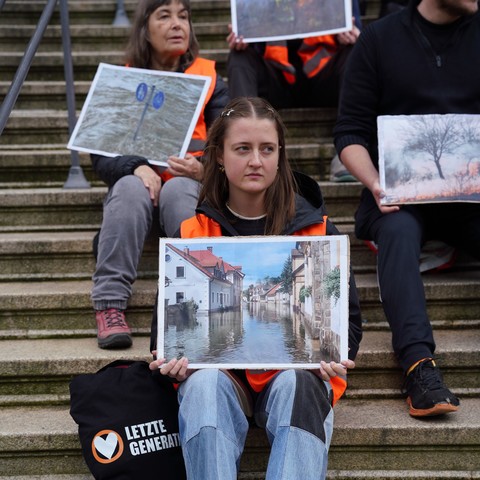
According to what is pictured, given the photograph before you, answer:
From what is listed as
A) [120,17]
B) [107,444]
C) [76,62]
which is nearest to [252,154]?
[107,444]

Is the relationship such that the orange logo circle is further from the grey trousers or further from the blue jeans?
the grey trousers

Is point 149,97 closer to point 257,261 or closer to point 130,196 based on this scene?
point 130,196

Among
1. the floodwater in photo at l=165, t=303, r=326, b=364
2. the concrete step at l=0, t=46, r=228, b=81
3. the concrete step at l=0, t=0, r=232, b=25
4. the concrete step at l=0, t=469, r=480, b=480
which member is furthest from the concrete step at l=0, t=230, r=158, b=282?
the concrete step at l=0, t=0, r=232, b=25

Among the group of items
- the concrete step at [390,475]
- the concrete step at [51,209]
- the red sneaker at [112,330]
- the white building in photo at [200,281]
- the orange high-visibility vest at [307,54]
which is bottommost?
the concrete step at [390,475]

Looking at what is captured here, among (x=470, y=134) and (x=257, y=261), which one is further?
(x=470, y=134)

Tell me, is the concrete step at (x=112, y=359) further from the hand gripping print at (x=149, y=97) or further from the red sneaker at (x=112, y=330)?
the hand gripping print at (x=149, y=97)

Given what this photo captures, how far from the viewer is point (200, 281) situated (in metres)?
2.61

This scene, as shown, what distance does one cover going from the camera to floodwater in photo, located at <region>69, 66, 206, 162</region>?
3666mm

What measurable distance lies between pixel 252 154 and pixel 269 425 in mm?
801

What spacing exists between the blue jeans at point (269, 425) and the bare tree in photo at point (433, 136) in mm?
1108

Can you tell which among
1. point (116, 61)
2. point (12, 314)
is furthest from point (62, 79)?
point (12, 314)

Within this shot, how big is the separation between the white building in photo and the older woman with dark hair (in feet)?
2.26

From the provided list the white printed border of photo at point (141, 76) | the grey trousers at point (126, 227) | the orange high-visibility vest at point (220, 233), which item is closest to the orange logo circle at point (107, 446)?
the orange high-visibility vest at point (220, 233)

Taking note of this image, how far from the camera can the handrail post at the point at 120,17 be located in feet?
17.3
